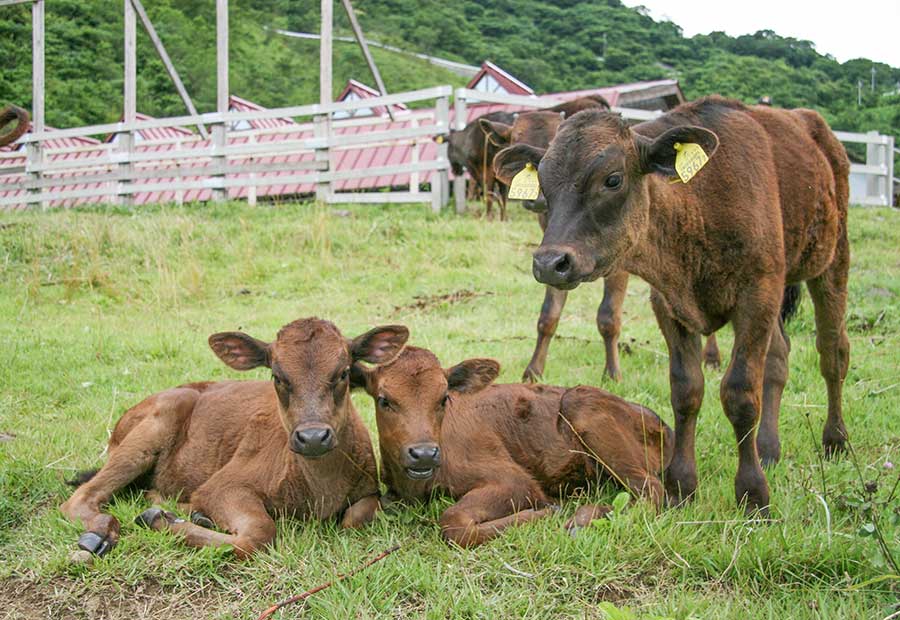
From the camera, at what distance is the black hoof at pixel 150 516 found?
16.1 feet

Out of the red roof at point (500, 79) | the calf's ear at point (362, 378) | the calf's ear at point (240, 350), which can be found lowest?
the calf's ear at point (362, 378)

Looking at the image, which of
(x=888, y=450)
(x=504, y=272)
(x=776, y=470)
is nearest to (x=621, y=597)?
Answer: (x=776, y=470)

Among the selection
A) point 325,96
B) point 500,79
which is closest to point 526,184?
point 325,96

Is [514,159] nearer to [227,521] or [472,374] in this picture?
[472,374]

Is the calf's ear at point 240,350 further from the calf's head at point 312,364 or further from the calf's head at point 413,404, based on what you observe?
the calf's head at point 413,404

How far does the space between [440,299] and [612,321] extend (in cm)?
392

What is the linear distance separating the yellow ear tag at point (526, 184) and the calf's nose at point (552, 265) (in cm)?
90

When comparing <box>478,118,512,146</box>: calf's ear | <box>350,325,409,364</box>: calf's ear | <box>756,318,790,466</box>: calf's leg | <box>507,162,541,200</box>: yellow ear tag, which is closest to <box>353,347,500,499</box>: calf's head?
<box>350,325,409,364</box>: calf's ear

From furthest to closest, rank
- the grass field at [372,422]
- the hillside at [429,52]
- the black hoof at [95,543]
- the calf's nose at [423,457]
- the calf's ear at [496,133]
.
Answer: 1. the hillside at [429,52]
2. the calf's ear at [496,133]
3. the calf's nose at [423,457]
4. the black hoof at [95,543]
5. the grass field at [372,422]

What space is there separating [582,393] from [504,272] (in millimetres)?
7851

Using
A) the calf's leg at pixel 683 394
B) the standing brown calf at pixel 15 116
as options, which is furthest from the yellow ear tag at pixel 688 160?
the standing brown calf at pixel 15 116

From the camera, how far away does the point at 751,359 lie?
505 centimetres

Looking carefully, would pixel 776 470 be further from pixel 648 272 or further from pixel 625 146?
pixel 625 146

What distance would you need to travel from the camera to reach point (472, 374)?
18.1ft
